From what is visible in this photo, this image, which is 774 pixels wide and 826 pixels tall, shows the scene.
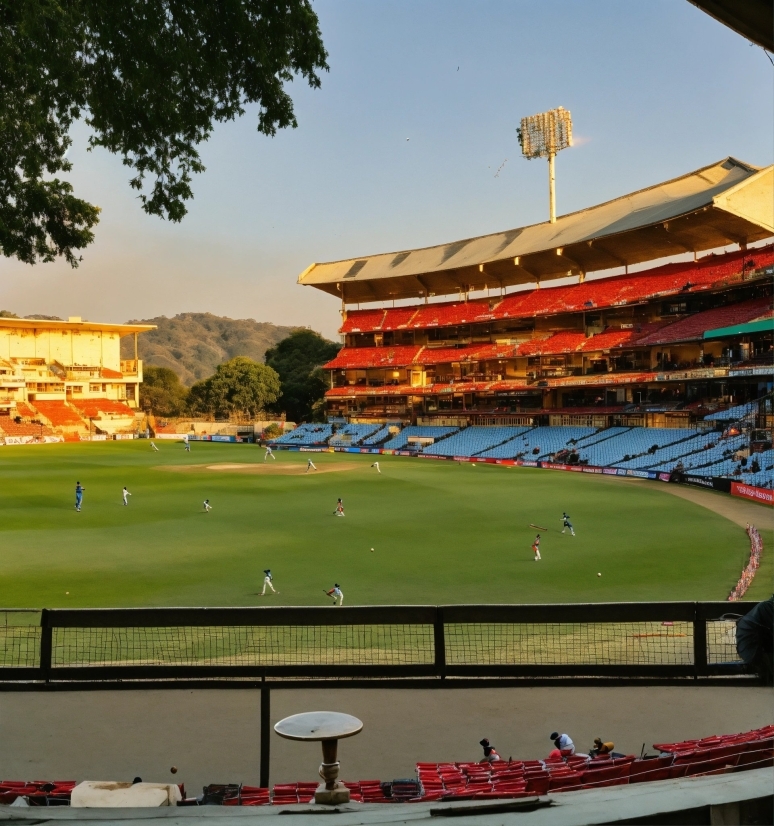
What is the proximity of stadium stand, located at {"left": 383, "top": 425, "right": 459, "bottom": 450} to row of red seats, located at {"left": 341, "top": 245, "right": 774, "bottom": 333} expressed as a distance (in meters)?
12.5

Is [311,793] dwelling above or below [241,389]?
below

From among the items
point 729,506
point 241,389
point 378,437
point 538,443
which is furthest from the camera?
point 241,389

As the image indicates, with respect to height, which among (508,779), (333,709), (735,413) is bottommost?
(333,709)

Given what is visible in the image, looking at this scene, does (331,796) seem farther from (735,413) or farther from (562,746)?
(735,413)

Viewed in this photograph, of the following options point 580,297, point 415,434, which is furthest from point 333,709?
point 415,434

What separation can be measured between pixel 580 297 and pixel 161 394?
83.1 meters

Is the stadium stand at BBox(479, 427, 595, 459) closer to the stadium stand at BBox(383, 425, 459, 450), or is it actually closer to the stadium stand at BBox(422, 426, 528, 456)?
the stadium stand at BBox(422, 426, 528, 456)

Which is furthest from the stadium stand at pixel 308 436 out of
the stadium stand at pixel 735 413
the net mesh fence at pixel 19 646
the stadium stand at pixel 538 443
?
the net mesh fence at pixel 19 646

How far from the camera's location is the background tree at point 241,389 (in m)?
111

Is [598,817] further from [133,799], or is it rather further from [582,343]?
[582,343]

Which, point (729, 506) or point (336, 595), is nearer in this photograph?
point (336, 595)

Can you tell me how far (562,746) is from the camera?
8.07m

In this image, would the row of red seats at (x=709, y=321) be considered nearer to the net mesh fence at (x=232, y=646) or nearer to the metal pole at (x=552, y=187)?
the metal pole at (x=552, y=187)

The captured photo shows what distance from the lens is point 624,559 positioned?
25.2m
